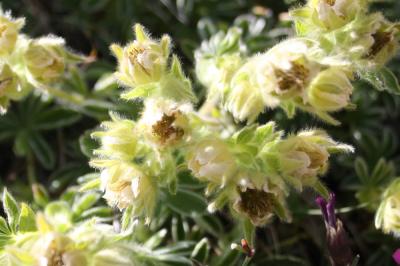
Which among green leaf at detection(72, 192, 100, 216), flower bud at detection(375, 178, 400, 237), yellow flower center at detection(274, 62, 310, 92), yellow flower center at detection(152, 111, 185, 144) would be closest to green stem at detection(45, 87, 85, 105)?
green leaf at detection(72, 192, 100, 216)

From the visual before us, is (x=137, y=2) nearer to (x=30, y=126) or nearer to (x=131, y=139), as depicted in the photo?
(x=30, y=126)

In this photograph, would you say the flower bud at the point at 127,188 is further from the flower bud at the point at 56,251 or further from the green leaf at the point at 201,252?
the green leaf at the point at 201,252

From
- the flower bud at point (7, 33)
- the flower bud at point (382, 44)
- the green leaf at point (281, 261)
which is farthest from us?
the green leaf at point (281, 261)

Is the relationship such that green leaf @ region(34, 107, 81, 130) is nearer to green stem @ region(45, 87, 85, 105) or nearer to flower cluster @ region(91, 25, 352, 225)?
green stem @ region(45, 87, 85, 105)

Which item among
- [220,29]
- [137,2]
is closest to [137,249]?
[220,29]

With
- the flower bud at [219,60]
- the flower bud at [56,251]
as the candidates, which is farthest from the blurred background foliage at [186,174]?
the flower bud at [56,251]
